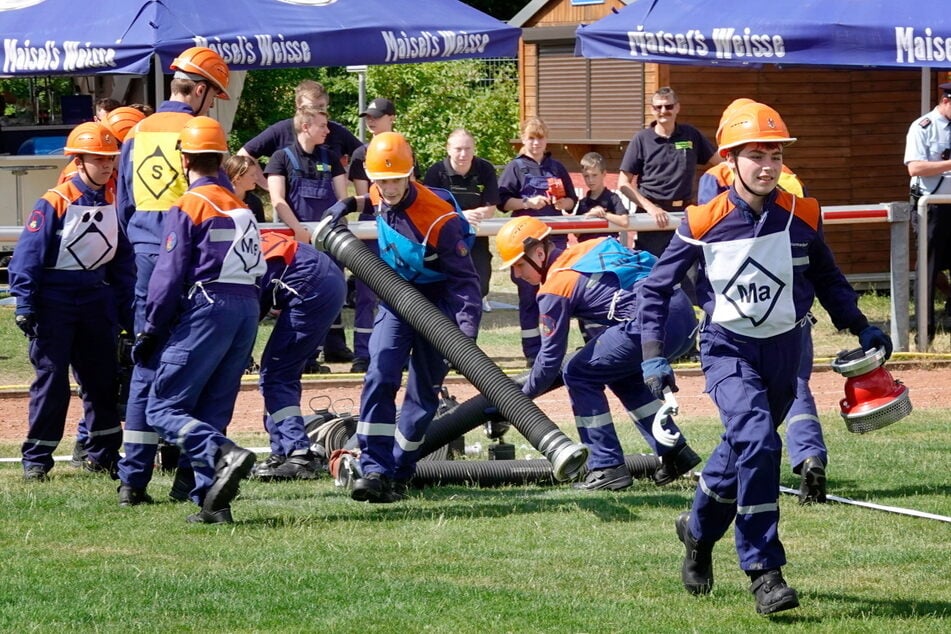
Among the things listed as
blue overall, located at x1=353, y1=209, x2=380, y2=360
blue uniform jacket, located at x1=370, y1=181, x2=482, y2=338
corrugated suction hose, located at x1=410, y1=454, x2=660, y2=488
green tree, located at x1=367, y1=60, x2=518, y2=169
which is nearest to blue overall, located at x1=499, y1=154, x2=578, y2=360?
blue overall, located at x1=353, y1=209, x2=380, y2=360

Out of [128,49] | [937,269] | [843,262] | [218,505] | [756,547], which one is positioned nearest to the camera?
[756,547]

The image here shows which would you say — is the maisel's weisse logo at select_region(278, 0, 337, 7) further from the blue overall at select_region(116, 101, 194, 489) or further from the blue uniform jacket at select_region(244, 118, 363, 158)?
the blue overall at select_region(116, 101, 194, 489)

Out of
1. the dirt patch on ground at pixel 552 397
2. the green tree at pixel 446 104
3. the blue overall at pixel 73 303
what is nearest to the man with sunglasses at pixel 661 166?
the dirt patch on ground at pixel 552 397

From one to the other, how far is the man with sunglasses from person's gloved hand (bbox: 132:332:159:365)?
6577mm

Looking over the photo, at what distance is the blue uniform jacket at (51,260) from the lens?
8.59 meters

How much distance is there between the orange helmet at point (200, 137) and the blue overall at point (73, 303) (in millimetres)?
1362

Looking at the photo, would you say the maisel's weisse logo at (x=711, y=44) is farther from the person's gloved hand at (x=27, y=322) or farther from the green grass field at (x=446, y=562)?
the person's gloved hand at (x=27, y=322)

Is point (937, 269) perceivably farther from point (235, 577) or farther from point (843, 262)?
point (235, 577)

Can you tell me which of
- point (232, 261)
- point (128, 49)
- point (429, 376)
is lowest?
point (429, 376)

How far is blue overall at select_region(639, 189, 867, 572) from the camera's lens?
229 inches

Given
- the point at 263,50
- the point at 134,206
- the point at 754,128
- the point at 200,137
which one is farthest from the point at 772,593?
the point at 263,50

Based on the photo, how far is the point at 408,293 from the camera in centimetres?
817

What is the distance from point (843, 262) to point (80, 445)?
35.1ft

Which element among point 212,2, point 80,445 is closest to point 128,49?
point 212,2
